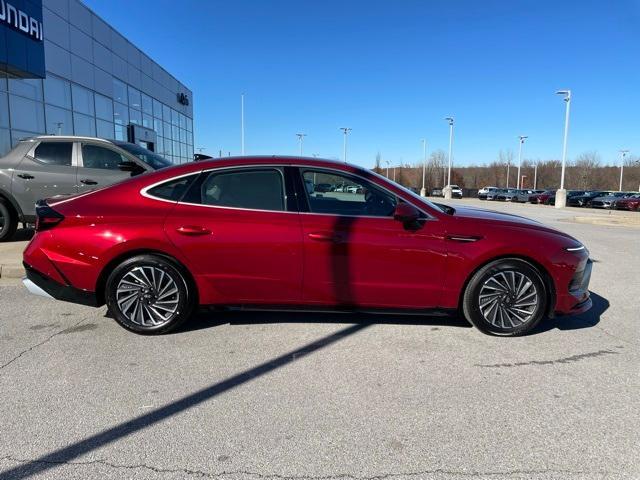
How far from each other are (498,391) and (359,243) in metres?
1.66

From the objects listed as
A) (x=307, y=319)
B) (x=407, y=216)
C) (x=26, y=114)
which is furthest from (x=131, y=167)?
(x=26, y=114)

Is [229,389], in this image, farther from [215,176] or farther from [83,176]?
[83,176]

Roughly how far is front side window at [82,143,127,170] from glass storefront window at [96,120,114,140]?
2069 centimetres

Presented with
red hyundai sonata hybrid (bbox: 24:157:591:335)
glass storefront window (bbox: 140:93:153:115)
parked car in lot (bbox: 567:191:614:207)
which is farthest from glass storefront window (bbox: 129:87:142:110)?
parked car in lot (bbox: 567:191:614:207)

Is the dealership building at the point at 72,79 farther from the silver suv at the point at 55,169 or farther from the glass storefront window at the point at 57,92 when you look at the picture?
the silver suv at the point at 55,169

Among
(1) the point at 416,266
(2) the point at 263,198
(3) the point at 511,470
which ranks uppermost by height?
(2) the point at 263,198

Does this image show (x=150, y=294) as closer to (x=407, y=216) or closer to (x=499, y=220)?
(x=407, y=216)

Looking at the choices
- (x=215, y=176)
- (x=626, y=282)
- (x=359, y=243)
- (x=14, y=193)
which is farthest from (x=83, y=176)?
(x=626, y=282)

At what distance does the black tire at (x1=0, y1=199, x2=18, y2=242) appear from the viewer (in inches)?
328

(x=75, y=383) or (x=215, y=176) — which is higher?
(x=215, y=176)

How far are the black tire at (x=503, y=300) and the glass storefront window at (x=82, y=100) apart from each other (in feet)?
81.8

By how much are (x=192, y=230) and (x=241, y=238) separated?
0.46 meters

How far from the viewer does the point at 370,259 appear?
4.28m

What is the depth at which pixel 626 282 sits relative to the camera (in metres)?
6.97
